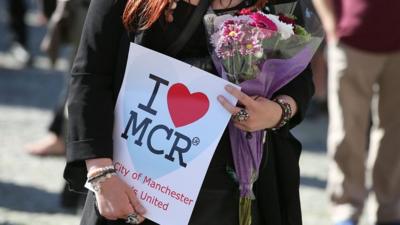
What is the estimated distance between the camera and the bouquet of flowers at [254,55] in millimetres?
2568

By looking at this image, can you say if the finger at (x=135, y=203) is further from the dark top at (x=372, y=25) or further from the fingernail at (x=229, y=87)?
the dark top at (x=372, y=25)

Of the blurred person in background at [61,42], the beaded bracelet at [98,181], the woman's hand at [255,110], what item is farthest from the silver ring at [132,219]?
the blurred person in background at [61,42]

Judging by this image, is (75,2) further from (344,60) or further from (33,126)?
(33,126)

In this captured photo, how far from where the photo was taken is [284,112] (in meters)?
2.69

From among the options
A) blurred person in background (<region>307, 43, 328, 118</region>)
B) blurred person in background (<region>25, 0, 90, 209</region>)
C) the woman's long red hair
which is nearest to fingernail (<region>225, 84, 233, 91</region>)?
the woman's long red hair

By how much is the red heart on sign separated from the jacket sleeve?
0.17 m

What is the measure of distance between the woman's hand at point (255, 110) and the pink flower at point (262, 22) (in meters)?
0.18

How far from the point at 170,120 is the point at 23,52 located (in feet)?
27.1

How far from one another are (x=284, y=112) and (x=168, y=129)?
340 mm

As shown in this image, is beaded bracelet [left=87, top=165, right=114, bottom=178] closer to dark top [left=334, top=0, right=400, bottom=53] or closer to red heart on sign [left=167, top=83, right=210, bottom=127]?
red heart on sign [left=167, top=83, right=210, bottom=127]

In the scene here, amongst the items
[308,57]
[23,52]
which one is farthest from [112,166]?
[23,52]

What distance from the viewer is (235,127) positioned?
2.66 meters

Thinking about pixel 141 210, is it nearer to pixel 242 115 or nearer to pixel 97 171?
pixel 97 171

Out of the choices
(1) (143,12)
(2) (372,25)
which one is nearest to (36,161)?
(2) (372,25)
